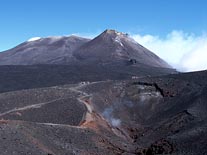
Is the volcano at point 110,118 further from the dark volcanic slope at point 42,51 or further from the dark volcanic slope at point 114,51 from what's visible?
the dark volcanic slope at point 42,51

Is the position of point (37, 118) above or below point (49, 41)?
below

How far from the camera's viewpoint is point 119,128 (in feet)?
113

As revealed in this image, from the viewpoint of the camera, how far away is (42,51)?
121 m

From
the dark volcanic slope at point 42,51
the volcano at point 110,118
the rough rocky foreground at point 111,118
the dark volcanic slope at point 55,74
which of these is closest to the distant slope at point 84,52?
the dark volcanic slope at point 42,51

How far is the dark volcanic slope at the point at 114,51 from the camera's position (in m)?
102

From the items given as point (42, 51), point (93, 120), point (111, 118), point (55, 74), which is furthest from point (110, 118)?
point (42, 51)

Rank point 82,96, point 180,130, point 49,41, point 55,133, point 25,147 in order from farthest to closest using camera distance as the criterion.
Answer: point 49,41 < point 82,96 < point 180,130 < point 55,133 < point 25,147

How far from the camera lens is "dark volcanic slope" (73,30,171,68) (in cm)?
→ 10175

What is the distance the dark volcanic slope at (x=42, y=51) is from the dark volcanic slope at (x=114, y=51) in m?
4.55

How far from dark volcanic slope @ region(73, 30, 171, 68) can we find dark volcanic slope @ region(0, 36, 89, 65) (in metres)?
4.55

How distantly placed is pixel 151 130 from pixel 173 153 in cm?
809

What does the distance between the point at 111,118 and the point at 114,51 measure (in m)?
69.0

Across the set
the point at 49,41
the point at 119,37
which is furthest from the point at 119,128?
the point at 49,41

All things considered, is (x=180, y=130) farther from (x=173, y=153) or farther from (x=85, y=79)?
(x=85, y=79)
